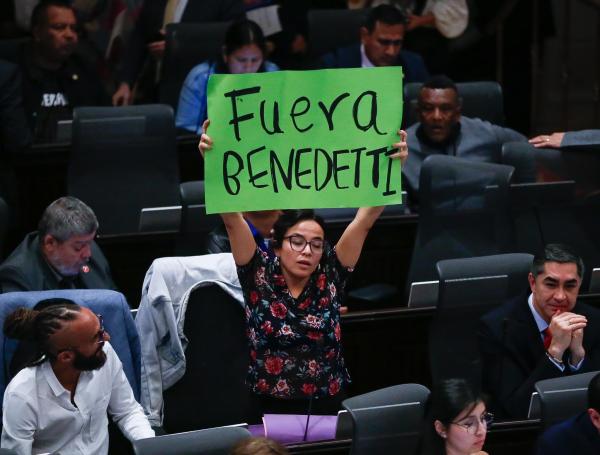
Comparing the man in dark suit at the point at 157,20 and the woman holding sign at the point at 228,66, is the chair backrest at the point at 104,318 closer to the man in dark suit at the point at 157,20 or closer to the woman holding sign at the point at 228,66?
the woman holding sign at the point at 228,66

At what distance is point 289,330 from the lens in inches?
202

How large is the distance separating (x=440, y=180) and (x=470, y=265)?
83cm

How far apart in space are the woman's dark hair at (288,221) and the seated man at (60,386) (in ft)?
2.30

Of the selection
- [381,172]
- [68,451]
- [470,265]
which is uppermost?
[381,172]

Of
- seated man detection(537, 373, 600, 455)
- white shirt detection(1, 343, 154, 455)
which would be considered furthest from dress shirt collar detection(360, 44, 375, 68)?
seated man detection(537, 373, 600, 455)

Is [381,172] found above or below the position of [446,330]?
above

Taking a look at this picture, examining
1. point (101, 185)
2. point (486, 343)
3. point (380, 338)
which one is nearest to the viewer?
point (486, 343)

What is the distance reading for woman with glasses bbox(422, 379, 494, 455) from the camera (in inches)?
188

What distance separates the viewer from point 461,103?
736 centimetres

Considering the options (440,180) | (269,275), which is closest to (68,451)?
(269,275)

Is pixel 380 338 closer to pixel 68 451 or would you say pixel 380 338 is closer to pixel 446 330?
pixel 446 330

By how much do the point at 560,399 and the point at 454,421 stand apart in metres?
0.37

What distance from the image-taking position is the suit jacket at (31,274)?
551 cm

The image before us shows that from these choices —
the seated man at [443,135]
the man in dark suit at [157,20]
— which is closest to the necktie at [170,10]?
the man in dark suit at [157,20]
